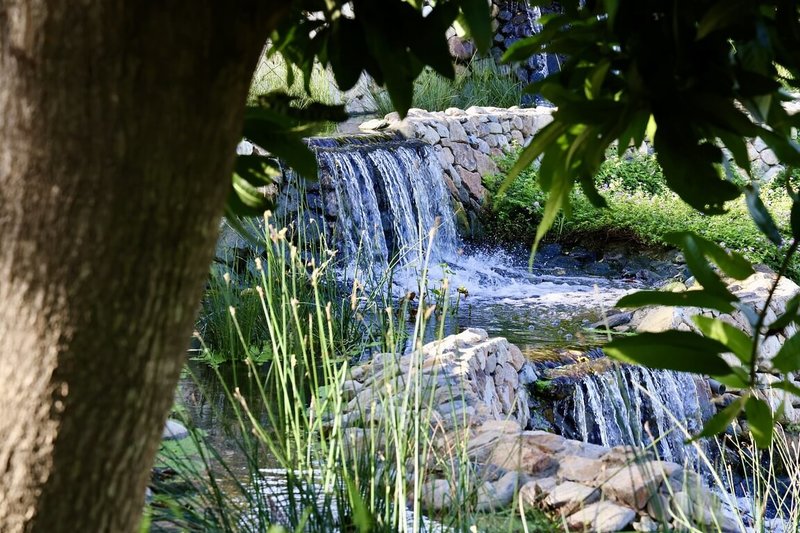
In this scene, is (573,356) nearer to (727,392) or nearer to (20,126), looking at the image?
(727,392)

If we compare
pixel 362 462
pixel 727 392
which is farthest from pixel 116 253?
pixel 727 392

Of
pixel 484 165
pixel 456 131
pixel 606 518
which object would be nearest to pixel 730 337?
pixel 606 518

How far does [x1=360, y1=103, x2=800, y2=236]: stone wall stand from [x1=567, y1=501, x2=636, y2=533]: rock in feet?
23.1

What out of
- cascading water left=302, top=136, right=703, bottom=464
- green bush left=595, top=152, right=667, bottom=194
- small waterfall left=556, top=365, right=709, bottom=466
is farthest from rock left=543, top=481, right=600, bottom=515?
green bush left=595, top=152, right=667, bottom=194

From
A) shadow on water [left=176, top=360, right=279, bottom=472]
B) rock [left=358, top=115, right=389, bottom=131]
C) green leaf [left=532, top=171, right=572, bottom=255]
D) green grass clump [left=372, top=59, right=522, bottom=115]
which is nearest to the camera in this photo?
green leaf [left=532, top=171, right=572, bottom=255]

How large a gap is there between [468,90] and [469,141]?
2477 millimetres

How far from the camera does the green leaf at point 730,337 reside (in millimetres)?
859

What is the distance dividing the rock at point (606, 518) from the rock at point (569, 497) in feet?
0.08

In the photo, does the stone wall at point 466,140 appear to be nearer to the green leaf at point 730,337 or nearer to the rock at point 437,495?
the rock at point 437,495

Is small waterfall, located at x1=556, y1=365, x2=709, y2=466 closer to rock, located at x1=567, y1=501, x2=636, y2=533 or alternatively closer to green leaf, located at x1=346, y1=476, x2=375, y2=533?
rock, located at x1=567, y1=501, x2=636, y2=533

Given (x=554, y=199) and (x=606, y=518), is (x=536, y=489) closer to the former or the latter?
(x=606, y=518)

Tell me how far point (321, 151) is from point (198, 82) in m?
7.85

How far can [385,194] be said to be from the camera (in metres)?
8.90

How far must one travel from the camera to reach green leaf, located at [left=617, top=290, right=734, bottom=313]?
32.6 inches
